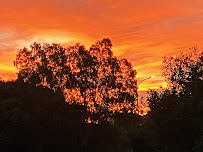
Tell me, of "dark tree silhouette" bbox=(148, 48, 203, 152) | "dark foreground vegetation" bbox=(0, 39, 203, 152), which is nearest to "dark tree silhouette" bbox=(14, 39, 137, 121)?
"dark foreground vegetation" bbox=(0, 39, 203, 152)

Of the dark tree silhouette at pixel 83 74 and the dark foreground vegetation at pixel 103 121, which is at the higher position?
the dark tree silhouette at pixel 83 74

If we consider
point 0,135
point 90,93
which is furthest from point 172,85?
point 0,135

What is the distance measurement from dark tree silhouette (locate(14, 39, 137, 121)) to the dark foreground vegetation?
3.40 ft

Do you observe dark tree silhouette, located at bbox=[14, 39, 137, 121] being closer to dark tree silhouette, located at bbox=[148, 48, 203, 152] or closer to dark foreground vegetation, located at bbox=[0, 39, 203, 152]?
dark foreground vegetation, located at bbox=[0, 39, 203, 152]

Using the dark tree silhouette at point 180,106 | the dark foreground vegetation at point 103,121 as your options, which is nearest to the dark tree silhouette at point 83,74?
the dark foreground vegetation at point 103,121

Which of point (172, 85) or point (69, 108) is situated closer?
point (172, 85)

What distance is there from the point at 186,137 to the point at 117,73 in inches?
797

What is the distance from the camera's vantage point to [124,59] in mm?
50406

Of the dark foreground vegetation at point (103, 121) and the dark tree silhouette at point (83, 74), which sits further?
the dark tree silhouette at point (83, 74)

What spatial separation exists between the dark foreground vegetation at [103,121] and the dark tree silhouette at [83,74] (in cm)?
104

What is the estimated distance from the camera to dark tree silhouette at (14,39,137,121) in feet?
154

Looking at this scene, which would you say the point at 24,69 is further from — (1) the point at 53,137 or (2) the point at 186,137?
(2) the point at 186,137

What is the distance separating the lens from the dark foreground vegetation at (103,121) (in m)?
29.7

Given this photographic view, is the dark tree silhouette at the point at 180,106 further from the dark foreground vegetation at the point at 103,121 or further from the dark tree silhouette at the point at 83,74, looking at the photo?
the dark tree silhouette at the point at 83,74
